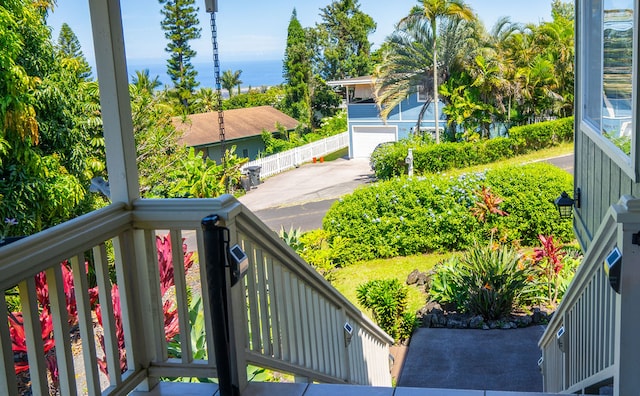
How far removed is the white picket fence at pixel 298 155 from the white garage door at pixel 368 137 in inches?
70.6

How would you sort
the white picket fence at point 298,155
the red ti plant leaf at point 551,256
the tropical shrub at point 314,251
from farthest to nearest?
the white picket fence at point 298,155
the tropical shrub at point 314,251
the red ti plant leaf at point 551,256

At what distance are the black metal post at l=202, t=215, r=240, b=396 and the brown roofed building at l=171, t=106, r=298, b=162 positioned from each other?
20423 mm

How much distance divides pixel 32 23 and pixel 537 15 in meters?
22.8

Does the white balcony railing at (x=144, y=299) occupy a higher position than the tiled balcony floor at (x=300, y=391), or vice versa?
the white balcony railing at (x=144, y=299)

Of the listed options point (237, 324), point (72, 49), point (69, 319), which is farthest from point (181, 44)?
point (237, 324)

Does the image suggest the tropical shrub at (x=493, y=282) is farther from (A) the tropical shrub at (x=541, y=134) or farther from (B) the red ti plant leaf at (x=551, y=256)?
(A) the tropical shrub at (x=541, y=134)

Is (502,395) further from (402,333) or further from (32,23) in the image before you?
(32,23)

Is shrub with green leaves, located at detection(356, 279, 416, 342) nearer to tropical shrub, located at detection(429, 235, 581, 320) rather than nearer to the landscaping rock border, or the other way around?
the landscaping rock border

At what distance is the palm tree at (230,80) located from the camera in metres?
42.7

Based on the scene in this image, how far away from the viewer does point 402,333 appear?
795 cm

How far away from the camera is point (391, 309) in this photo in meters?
8.08

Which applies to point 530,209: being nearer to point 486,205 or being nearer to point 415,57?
point 486,205

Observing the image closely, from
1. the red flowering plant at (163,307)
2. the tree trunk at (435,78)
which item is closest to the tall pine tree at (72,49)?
the red flowering plant at (163,307)

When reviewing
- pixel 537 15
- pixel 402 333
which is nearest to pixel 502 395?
pixel 402 333
